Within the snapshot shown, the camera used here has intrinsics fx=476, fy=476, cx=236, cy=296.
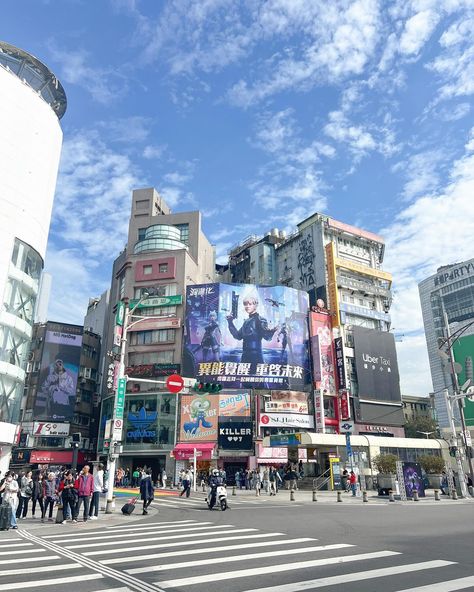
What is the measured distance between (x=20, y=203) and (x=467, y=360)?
52.9 m

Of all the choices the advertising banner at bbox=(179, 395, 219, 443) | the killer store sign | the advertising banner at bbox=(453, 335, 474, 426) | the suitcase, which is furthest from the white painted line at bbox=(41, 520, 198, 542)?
the advertising banner at bbox=(453, 335, 474, 426)

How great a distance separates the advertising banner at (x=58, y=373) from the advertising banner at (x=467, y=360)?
164 ft

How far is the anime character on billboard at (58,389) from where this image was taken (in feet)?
200

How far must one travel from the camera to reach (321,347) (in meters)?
60.9

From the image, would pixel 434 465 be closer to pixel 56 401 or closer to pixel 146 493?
pixel 146 493

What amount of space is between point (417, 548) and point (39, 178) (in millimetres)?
37919

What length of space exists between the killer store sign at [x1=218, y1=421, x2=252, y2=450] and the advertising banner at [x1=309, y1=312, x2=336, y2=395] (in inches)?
456

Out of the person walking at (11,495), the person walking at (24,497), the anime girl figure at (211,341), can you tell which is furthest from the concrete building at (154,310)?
the person walking at (11,495)

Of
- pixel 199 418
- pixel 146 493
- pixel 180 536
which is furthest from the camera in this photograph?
pixel 199 418

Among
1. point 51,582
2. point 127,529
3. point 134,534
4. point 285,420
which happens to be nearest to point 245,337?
point 285,420

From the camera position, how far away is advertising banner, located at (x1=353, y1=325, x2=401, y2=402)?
6181 centimetres

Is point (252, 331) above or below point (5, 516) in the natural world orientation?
above

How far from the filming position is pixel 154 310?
6191cm

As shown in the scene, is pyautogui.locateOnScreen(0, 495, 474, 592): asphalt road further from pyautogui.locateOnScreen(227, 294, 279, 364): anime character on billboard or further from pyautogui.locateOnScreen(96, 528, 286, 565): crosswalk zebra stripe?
pyautogui.locateOnScreen(227, 294, 279, 364): anime character on billboard
